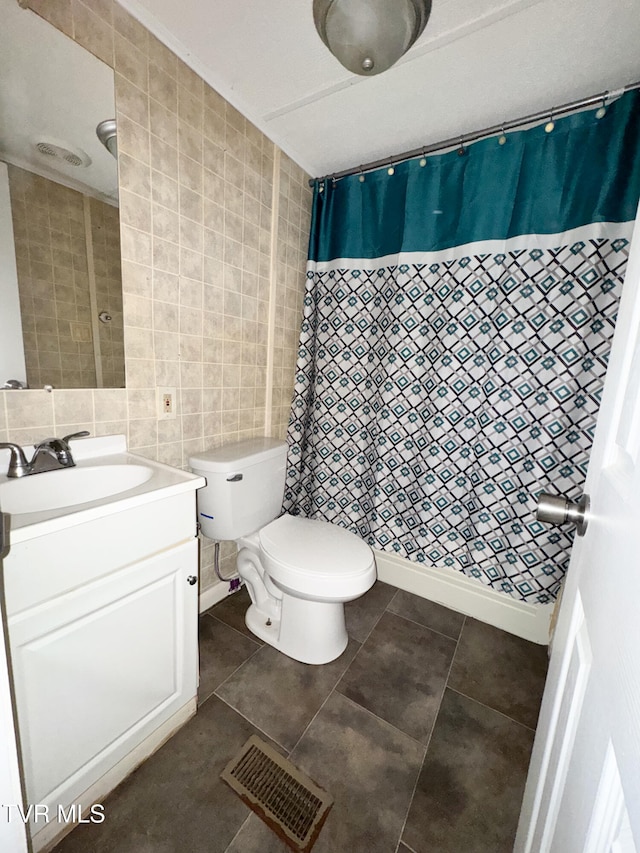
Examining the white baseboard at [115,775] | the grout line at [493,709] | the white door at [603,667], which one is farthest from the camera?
the grout line at [493,709]

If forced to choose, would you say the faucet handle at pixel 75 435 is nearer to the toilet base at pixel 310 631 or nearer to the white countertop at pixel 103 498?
the white countertop at pixel 103 498

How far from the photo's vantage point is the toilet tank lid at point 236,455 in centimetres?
131

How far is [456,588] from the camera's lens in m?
1.65

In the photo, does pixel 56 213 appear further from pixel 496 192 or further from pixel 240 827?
pixel 240 827

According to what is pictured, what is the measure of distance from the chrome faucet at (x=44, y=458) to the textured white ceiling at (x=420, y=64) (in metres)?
1.30

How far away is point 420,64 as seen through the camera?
3.70 feet

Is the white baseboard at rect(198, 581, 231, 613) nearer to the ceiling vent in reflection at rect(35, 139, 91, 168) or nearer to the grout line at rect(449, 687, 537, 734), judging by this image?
the grout line at rect(449, 687, 537, 734)

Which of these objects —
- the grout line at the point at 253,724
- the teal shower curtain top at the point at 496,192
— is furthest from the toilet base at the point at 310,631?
the teal shower curtain top at the point at 496,192

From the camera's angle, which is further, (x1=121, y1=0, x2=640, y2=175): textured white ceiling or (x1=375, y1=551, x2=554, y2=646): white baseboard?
(x1=375, y1=551, x2=554, y2=646): white baseboard

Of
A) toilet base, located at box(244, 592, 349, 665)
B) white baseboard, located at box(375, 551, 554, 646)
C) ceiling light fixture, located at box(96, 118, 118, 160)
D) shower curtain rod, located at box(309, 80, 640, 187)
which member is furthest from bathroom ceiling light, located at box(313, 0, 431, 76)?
white baseboard, located at box(375, 551, 554, 646)

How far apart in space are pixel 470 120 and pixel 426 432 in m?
1.28

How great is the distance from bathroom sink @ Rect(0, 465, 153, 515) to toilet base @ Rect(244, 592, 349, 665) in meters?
0.74

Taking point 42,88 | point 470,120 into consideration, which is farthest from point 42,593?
point 470,120

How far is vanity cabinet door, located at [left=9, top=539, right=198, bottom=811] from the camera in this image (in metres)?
0.70
